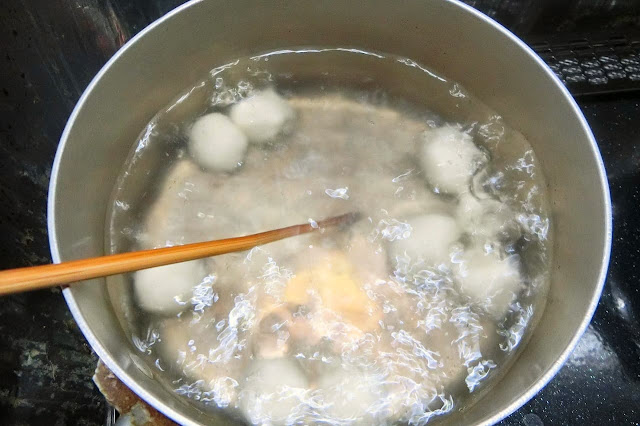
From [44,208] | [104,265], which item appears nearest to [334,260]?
[104,265]

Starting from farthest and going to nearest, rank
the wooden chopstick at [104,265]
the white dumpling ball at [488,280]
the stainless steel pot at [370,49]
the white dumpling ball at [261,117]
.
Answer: the white dumpling ball at [261,117], the white dumpling ball at [488,280], the stainless steel pot at [370,49], the wooden chopstick at [104,265]

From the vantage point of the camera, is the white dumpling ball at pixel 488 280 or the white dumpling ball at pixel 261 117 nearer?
the white dumpling ball at pixel 488 280

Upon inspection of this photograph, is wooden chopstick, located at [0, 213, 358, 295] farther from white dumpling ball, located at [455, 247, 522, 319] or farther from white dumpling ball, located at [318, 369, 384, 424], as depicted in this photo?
white dumpling ball, located at [455, 247, 522, 319]

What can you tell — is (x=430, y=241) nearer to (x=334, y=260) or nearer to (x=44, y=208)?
(x=334, y=260)

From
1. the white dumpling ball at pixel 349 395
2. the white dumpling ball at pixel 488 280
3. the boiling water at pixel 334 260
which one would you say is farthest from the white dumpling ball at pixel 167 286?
the white dumpling ball at pixel 488 280

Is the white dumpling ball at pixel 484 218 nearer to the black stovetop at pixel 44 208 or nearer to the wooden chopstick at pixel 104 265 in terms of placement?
the black stovetop at pixel 44 208
